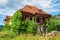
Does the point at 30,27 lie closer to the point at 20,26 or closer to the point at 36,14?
the point at 20,26

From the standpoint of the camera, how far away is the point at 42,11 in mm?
44062

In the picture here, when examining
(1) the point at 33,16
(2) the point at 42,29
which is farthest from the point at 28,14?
(2) the point at 42,29

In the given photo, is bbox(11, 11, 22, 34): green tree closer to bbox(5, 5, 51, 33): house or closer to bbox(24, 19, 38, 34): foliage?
bbox(24, 19, 38, 34): foliage

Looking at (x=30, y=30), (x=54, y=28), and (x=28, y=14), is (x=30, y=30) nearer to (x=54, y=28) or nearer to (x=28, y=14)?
(x=54, y=28)

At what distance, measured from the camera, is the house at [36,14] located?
41828 millimetres

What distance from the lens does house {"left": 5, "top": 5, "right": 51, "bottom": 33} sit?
41.8 metres

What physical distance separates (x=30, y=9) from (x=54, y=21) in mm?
7164

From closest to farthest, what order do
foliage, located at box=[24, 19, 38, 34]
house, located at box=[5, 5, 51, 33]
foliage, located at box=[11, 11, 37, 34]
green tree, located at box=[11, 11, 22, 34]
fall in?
green tree, located at box=[11, 11, 22, 34] → foliage, located at box=[11, 11, 37, 34] → foliage, located at box=[24, 19, 38, 34] → house, located at box=[5, 5, 51, 33]

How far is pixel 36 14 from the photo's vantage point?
139 feet

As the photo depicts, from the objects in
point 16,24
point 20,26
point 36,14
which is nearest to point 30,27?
point 20,26

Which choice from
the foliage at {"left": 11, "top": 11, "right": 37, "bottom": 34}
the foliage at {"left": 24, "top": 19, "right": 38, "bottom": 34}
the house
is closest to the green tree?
the foliage at {"left": 11, "top": 11, "right": 37, "bottom": 34}

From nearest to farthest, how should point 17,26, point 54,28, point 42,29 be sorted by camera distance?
1. point 17,26
2. point 54,28
3. point 42,29

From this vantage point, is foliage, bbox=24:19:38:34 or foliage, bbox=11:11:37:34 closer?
foliage, bbox=11:11:37:34

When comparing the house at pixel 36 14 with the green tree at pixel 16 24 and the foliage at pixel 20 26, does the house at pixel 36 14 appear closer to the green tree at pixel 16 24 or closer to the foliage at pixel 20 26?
the foliage at pixel 20 26
